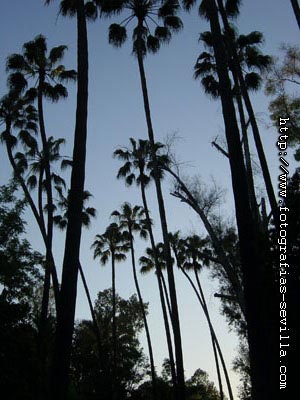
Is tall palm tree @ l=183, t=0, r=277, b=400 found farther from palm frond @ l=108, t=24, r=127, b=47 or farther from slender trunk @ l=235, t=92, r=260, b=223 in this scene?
palm frond @ l=108, t=24, r=127, b=47

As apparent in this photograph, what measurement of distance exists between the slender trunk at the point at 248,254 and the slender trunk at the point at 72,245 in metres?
3.59

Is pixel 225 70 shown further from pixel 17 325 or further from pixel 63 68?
pixel 63 68

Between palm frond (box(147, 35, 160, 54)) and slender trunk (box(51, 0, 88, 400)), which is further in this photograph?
palm frond (box(147, 35, 160, 54))

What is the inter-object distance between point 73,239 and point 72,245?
14 centimetres

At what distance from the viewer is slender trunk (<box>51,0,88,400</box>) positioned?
8828 millimetres

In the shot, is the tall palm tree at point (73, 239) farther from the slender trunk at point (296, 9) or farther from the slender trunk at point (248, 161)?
the slender trunk at point (248, 161)

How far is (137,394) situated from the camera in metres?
43.3

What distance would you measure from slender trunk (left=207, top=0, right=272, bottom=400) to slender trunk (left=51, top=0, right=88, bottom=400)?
3588mm

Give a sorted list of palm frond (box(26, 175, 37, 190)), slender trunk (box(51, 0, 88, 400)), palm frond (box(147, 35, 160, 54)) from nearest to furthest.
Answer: slender trunk (box(51, 0, 88, 400)) → palm frond (box(147, 35, 160, 54)) → palm frond (box(26, 175, 37, 190))

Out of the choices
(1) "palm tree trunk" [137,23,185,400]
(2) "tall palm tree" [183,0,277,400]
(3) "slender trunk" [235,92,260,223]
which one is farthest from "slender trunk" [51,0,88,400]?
(3) "slender trunk" [235,92,260,223]

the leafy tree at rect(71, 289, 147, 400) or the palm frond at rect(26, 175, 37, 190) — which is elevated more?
the palm frond at rect(26, 175, 37, 190)

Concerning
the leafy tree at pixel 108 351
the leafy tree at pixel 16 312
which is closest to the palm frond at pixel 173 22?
the leafy tree at pixel 16 312

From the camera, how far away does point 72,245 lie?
1013cm

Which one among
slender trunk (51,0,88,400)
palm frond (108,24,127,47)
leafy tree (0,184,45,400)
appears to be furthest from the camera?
palm frond (108,24,127,47)
